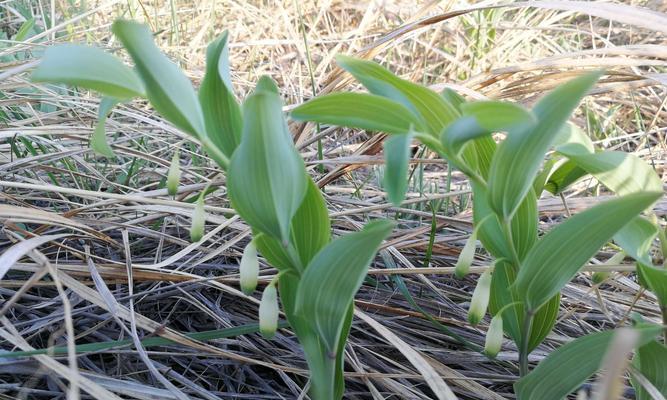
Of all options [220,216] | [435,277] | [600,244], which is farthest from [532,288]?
[220,216]

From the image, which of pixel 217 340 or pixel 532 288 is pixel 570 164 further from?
pixel 217 340

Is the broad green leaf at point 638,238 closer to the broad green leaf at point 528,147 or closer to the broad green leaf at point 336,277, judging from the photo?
the broad green leaf at point 528,147

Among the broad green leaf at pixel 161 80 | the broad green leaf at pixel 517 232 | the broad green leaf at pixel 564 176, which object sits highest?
the broad green leaf at pixel 161 80

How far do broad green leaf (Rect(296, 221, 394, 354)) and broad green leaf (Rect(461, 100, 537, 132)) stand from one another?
0.11m

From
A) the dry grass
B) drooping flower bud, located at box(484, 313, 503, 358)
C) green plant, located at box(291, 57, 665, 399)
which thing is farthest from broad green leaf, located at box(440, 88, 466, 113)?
the dry grass

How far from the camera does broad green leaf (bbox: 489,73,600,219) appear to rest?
1.67ft

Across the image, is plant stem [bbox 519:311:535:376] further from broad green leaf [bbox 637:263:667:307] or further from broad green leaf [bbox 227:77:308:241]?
broad green leaf [bbox 227:77:308:241]

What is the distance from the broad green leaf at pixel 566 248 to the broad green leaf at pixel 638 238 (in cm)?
7

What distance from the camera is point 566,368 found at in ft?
2.13

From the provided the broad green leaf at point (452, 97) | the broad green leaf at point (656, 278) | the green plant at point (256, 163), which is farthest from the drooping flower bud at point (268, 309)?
the broad green leaf at point (656, 278)

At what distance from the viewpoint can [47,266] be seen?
0.68 m

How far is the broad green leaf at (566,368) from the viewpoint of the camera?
630 millimetres

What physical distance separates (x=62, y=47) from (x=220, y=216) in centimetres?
66

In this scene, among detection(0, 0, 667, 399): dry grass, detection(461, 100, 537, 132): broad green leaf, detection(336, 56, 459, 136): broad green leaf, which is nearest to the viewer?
detection(461, 100, 537, 132): broad green leaf
